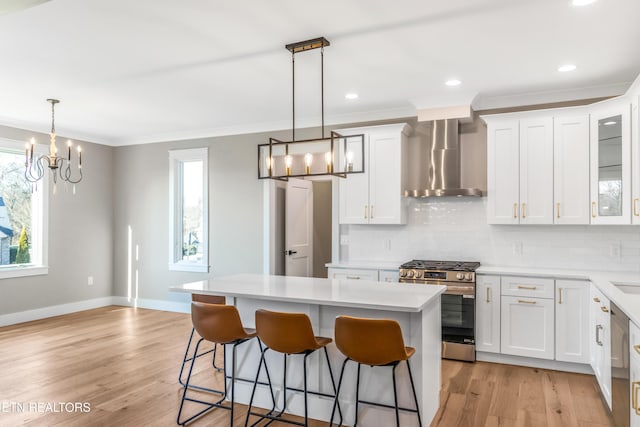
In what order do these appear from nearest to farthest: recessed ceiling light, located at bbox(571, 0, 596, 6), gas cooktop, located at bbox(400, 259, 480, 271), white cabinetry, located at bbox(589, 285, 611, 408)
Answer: recessed ceiling light, located at bbox(571, 0, 596, 6) < white cabinetry, located at bbox(589, 285, 611, 408) < gas cooktop, located at bbox(400, 259, 480, 271)

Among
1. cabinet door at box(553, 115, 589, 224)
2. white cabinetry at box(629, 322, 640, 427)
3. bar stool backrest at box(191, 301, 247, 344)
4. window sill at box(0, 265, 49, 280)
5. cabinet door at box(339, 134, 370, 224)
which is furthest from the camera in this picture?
window sill at box(0, 265, 49, 280)

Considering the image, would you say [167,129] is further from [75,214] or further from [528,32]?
[528,32]

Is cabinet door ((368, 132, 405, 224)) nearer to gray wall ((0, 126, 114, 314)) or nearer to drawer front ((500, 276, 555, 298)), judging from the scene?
drawer front ((500, 276, 555, 298))

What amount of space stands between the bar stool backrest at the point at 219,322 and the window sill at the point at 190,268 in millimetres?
3643

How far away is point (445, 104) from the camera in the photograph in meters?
4.99

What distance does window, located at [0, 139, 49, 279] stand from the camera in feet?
20.0

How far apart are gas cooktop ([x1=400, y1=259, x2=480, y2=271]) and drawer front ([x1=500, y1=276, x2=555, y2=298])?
337mm

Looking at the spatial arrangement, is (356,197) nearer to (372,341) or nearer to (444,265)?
(444,265)

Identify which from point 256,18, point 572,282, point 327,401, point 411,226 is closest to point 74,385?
point 327,401

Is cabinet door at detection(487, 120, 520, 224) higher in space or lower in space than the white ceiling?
lower

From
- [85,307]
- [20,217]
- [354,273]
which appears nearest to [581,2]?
[354,273]

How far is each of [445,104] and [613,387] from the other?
10.3 ft

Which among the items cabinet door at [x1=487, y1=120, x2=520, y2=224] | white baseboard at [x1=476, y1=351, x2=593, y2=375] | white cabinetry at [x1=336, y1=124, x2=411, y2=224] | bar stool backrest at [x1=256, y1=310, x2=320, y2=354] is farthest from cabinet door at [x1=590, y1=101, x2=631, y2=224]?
bar stool backrest at [x1=256, y1=310, x2=320, y2=354]

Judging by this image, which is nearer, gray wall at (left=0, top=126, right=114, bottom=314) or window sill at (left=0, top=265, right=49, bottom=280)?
window sill at (left=0, top=265, right=49, bottom=280)
